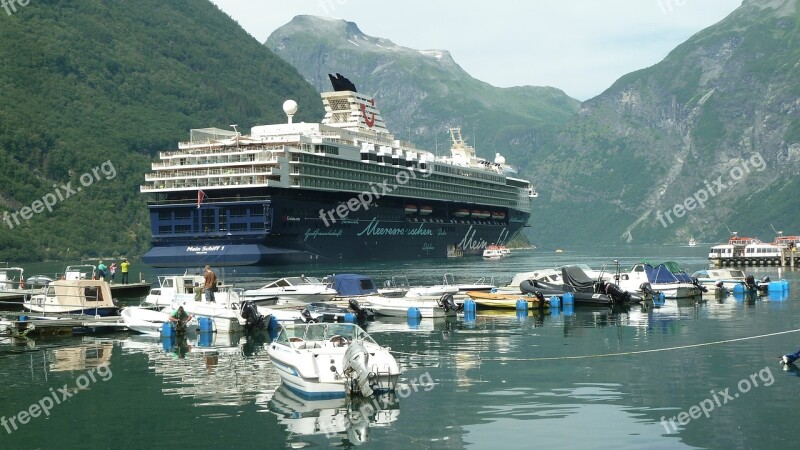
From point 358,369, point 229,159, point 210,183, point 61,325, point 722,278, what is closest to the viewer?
point 358,369

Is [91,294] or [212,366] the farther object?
[91,294]

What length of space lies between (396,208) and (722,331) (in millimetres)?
117516

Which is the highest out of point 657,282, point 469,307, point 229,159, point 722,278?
point 229,159

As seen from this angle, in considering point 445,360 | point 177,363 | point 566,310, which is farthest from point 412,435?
point 566,310

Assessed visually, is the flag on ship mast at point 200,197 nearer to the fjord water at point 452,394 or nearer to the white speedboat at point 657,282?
the white speedboat at point 657,282

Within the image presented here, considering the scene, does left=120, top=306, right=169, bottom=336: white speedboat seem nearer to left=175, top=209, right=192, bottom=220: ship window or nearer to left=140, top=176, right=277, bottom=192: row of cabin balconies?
left=140, top=176, right=277, bottom=192: row of cabin balconies

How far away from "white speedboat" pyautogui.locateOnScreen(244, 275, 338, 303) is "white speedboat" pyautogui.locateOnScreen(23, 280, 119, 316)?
948 cm

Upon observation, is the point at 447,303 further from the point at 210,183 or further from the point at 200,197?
the point at 210,183

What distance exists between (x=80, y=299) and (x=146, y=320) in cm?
593

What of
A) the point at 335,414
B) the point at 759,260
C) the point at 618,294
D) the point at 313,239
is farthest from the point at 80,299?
the point at 759,260

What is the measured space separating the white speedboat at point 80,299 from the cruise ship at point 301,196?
72948 millimetres

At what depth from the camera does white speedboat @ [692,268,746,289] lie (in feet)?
238

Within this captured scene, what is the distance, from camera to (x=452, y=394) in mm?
30547

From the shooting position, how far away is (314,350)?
1186 inches
